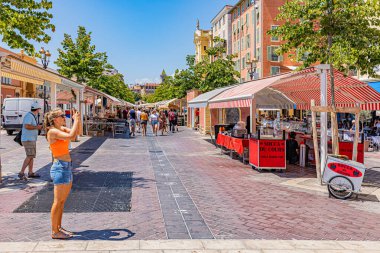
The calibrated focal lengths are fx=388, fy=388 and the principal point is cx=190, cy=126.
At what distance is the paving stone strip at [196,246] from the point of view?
14.7 feet

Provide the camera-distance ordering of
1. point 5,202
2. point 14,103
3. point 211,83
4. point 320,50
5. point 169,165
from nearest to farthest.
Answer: point 5,202 < point 320,50 < point 169,165 < point 14,103 < point 211,83

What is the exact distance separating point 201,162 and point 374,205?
608 centimetres

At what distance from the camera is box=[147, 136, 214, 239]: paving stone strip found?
16.9 feet

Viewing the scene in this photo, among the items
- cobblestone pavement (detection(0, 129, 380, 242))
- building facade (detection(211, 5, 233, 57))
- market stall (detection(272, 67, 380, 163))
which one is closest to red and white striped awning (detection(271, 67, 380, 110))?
market stall (detection(272, 67, 380, 163))

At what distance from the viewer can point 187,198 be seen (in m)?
7.21

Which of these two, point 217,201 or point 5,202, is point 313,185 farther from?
point 5,202

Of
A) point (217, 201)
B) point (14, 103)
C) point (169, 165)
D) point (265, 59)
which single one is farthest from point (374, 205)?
point (265, 59)

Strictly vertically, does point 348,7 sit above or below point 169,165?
above

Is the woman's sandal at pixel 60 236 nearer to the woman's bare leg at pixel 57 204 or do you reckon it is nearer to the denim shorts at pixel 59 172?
the woman's bare leg at pixel 57 204

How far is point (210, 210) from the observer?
638 cm

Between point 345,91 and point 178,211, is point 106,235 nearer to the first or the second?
point 178,211

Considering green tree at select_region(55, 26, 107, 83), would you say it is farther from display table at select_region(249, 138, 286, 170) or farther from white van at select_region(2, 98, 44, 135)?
display table at select_region(249, 138, 286, 170)

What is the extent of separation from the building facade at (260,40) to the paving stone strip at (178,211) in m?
32.6

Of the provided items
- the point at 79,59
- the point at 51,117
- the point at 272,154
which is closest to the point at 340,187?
the point at 272,154
